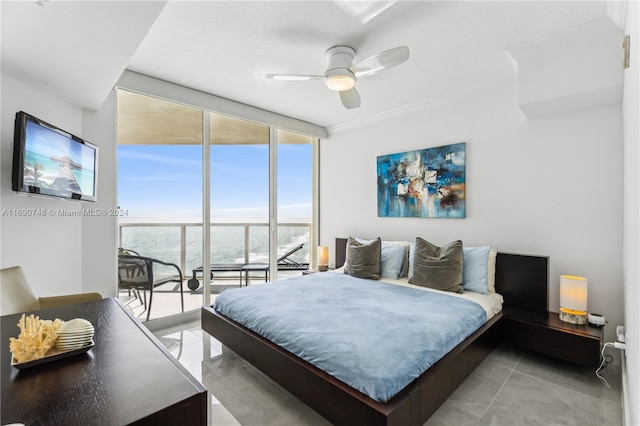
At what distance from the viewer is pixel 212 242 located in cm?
384

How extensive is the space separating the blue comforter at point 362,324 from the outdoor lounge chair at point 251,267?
110cm

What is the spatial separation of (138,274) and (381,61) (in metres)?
3.27

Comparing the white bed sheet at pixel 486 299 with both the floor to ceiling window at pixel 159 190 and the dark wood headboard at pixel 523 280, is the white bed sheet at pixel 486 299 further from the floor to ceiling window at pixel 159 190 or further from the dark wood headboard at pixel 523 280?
the floor to ceiling window at pixel 159 190


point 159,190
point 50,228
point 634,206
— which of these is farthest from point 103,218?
point 634,206

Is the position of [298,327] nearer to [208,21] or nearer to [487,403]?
[487,403]

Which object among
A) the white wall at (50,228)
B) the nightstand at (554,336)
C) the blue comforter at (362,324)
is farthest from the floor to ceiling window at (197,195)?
the nightstand at (554,336)

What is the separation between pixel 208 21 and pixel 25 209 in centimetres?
196

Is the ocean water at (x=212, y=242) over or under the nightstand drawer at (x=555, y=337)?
over

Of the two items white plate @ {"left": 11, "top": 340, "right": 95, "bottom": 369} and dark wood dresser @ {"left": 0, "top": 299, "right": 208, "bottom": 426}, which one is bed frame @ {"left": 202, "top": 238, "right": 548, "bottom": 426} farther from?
white plate @ {"left": 11, "top": 340, "right": 95, "bottom": 369}

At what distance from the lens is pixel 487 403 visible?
2055 mm

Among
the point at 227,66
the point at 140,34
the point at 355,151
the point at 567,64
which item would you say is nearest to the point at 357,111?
the point at 355,151

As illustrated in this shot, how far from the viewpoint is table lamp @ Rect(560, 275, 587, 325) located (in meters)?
2.49

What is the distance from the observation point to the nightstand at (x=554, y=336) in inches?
90.2

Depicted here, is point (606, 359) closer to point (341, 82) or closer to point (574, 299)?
point (574, 299)
